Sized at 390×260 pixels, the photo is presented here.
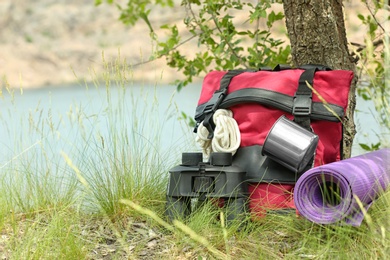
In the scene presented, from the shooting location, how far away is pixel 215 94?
2.31m

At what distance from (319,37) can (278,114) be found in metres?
0.48

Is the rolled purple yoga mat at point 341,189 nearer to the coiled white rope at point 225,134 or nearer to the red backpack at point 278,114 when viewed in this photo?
the red backpack at point 278,114

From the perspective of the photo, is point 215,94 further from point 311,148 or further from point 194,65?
point 194,65

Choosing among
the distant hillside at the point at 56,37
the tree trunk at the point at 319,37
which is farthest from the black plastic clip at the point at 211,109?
the distant hillside at the point at 56,37

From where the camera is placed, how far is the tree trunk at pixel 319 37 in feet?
8.21

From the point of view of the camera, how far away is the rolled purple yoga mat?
1.78 m

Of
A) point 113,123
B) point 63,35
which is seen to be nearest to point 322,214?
point 113,123

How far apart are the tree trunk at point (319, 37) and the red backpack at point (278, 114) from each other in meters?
0.26

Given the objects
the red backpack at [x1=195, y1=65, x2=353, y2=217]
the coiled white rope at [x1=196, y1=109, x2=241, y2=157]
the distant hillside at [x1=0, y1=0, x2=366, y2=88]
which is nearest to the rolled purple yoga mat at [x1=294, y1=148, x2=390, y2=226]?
the red backpack at [x1=195, y1=65, x2=353, y2=217]

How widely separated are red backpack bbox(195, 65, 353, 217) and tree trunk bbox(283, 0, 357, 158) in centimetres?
26

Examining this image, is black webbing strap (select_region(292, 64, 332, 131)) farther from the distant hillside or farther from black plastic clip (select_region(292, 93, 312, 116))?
the distant hillside

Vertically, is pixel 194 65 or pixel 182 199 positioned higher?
pixel 194 65

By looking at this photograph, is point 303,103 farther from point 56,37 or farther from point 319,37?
point 56,37

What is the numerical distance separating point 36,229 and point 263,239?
70cm
